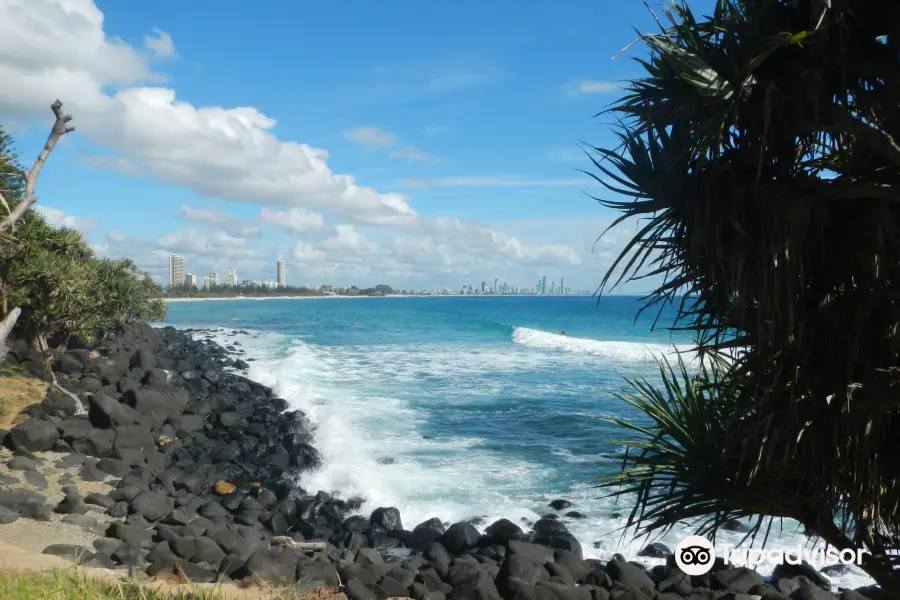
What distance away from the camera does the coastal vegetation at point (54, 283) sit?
560 inches

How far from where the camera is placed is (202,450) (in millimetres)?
13711

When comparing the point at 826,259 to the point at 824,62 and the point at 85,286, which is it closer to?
the point at 824,62

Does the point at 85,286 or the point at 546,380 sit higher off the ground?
the point at 85,286

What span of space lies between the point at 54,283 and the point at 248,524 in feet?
28.3

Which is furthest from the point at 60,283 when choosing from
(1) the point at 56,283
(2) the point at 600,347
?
(2) the point at 600,347

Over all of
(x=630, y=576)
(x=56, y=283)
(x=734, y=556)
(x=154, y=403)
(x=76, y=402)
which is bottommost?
(x=630, y=576)

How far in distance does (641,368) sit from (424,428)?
17635mm

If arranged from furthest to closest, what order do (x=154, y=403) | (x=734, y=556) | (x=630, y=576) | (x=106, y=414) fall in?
(x=154, y=403), (x=106, y=414), (x=734, y=556), (x=630, y=576)

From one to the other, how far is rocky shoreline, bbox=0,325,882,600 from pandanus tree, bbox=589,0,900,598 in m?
3.98

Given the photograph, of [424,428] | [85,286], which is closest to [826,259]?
[424,428]

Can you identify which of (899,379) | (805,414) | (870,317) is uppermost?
(870,317)

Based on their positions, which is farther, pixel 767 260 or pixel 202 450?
pixel 202 450

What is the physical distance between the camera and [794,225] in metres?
3.01

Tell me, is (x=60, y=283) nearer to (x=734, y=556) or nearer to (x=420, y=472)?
(x=420, y=472)
